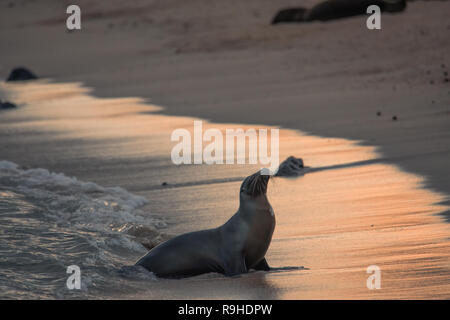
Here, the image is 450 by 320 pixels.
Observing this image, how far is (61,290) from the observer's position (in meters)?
6.37

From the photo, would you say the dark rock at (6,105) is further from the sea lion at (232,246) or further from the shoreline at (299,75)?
the sea lion at (232,246)

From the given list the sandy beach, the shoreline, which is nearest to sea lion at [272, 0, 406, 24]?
the shoreline

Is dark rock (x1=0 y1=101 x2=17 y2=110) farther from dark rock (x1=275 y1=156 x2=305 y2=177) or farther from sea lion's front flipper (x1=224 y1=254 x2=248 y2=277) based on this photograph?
sea lion's front flipper (x1=224 y1=254 x2=248 y2=277)

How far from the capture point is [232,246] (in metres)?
6.68

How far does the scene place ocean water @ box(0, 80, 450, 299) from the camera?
6.27 meters

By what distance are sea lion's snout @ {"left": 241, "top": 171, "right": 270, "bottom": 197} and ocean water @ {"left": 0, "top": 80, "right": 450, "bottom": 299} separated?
600 millimetres

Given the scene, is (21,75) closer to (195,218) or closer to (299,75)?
(299,75)

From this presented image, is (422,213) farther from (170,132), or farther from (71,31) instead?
(71,31)

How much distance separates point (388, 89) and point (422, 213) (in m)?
8.45

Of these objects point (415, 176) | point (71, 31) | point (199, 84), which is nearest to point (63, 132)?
point (199, 84)

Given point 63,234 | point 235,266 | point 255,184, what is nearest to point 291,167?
point 63,234

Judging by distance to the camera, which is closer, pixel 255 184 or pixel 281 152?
pixel 255 184

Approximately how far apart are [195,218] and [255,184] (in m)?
2.19

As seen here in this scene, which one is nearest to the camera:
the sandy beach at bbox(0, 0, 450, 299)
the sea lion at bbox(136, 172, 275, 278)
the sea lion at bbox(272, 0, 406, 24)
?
the sandy beach at bbox(0, 0, 450, 299)
